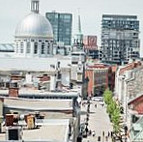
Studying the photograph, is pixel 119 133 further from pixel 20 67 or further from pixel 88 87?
pixel 88 87

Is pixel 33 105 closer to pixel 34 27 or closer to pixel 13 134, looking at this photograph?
pixel 13 134

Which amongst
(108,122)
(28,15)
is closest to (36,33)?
(28,15)

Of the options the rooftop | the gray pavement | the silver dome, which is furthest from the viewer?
the silver dome

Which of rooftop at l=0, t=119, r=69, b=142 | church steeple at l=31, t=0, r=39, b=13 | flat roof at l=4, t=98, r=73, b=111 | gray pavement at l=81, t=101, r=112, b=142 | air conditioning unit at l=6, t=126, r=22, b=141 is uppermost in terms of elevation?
church steeple at l=31, t=0, r=39, b=13

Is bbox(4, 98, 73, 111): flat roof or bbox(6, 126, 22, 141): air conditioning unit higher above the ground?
bbox(6, 126, 22, 141): air conditioning unit

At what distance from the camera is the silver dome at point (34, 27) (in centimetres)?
13175

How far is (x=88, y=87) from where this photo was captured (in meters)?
148

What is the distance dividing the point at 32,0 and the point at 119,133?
6891 centimetres

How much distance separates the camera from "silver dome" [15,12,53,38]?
132 m

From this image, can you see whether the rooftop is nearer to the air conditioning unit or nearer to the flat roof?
the air conditioning unit

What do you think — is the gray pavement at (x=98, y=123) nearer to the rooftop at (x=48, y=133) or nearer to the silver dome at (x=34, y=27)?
the silver dome at (x=34, y=27)

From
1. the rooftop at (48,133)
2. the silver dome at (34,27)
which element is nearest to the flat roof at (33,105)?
the rooftop at (48,133)

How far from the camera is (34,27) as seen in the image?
5207 inches

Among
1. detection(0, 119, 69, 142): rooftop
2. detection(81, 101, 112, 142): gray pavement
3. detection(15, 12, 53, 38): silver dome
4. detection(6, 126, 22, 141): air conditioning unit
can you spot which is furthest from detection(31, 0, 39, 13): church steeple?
detection(6, 126, 22, 141): air conditioning unit
